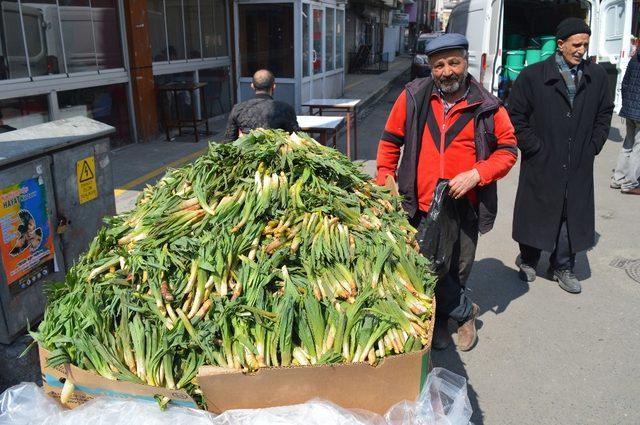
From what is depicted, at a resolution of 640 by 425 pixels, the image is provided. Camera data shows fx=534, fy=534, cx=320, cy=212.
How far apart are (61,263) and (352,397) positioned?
88.9 inches

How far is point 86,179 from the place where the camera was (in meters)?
3.45

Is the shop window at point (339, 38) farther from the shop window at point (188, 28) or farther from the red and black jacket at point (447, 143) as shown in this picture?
the red and black jacket at point (447, 143)

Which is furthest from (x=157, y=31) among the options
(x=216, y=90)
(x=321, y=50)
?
(x=321, y=50)

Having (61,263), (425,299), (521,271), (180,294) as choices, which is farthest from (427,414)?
(521,271)

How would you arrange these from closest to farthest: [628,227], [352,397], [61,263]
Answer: [352,397] → [61,263] → [628,227]

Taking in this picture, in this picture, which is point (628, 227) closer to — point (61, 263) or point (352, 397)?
point (352, 397)

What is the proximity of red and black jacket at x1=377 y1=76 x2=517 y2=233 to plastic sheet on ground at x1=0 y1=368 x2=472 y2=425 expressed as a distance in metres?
1.47

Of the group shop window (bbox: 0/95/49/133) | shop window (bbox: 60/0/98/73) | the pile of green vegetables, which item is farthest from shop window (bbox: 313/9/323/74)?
the pile of green vegetables

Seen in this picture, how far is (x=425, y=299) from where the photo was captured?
7.11ft

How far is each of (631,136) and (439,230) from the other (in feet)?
17.7

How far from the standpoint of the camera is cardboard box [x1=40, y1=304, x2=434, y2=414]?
181 cm

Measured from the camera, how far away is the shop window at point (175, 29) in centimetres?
1003

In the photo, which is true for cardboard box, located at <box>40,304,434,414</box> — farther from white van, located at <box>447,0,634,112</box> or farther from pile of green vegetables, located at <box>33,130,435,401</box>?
white van, located at <box>447,0,634,112</box>

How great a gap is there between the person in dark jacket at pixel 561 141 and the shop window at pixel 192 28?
8017 mm
